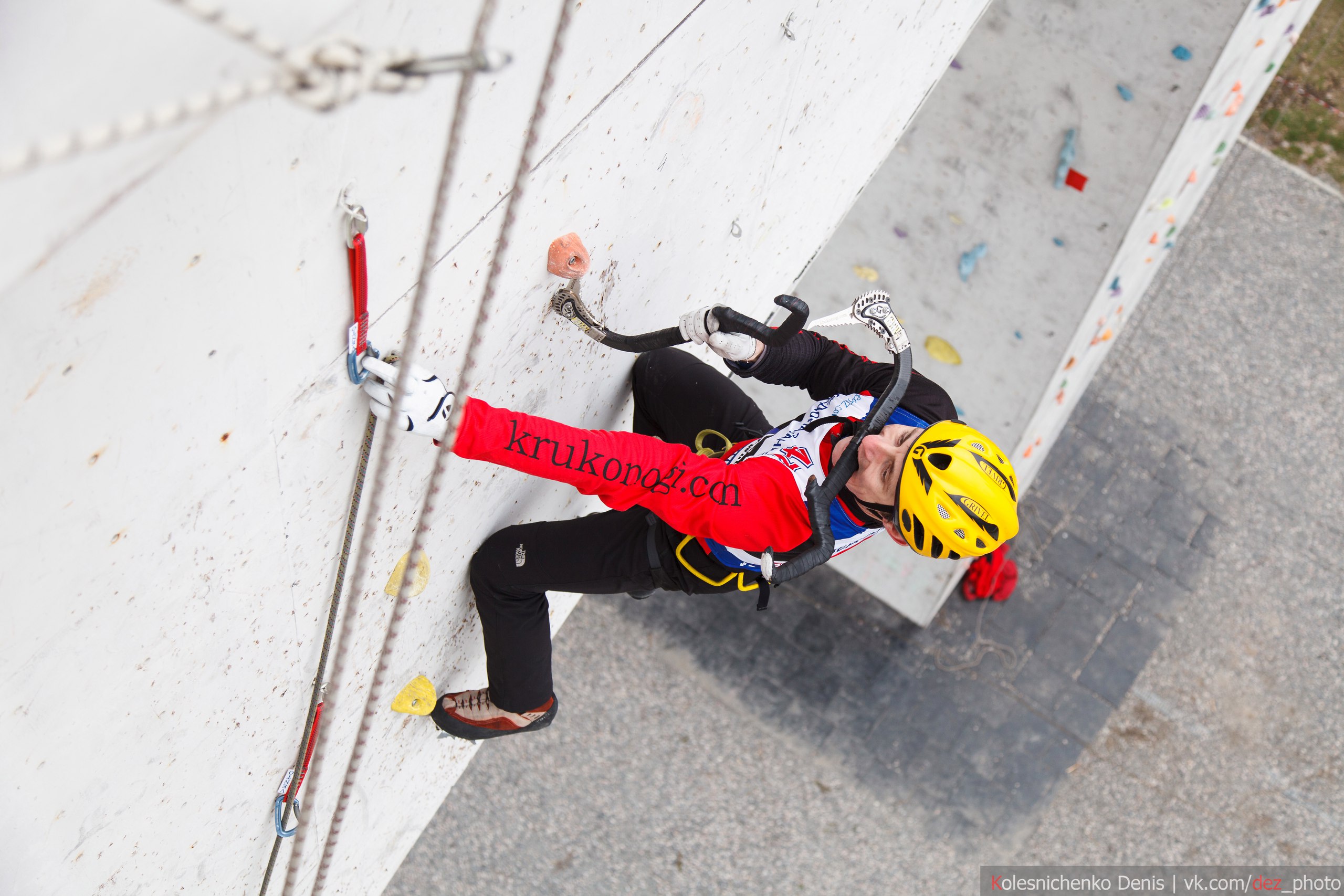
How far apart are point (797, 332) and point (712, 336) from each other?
182 mm

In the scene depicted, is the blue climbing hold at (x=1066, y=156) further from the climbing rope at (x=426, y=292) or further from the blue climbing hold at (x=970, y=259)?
the climbing rope at (x=426, y=292)

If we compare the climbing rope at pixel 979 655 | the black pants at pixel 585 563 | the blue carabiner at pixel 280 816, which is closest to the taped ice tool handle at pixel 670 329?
the black pants at pixel 585 563

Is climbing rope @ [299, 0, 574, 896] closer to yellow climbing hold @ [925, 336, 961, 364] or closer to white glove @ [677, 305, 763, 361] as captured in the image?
white glove @ [677, 305, 763, 361]

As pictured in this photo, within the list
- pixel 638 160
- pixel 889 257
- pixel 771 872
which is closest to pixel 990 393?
pixel 889 257

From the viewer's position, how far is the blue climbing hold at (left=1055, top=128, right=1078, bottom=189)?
11.3ft

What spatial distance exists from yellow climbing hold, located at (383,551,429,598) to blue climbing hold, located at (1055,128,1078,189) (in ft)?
8.54

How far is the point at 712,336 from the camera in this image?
2.18 metres

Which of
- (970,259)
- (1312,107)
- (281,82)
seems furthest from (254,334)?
(1312,107)

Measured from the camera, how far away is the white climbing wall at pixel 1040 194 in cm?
322

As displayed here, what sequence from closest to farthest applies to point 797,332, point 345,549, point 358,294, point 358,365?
1. point 358,294
2. point 358,365
3. point 345,549
4. point 797,332

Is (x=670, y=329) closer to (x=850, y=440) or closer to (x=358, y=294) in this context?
(x=850, y=440)

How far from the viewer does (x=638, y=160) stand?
1.93 meters

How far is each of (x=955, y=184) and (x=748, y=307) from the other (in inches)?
54.8

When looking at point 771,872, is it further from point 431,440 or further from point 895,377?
point 431,440
